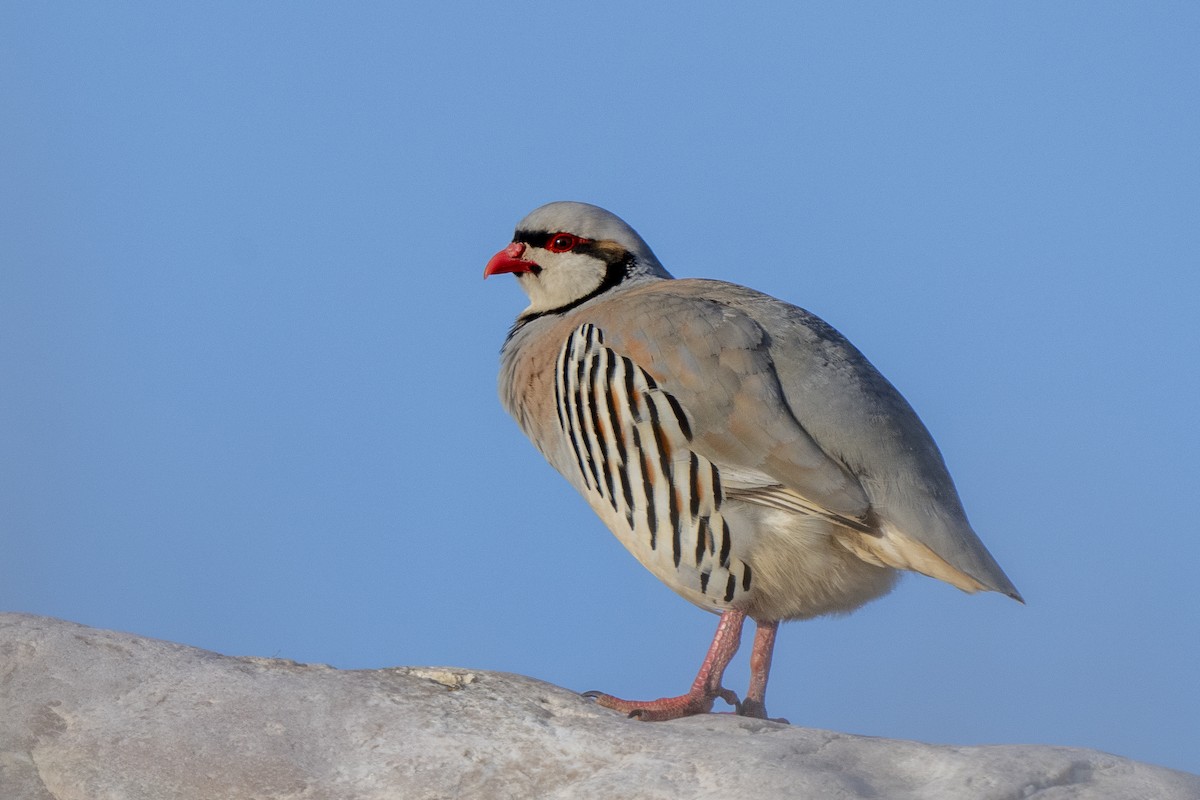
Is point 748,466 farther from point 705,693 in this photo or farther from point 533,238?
point 533,238

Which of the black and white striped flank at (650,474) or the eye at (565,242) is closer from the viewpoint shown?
the black and white striped flank at (650,474)

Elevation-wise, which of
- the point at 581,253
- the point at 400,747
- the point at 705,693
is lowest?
the point at 400,747

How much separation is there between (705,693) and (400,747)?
1.22 meters

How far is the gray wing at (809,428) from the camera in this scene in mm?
4527

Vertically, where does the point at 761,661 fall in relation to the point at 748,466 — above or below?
below

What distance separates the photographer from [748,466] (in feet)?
15.2

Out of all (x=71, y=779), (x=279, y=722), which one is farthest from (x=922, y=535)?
(x=71, y=779)

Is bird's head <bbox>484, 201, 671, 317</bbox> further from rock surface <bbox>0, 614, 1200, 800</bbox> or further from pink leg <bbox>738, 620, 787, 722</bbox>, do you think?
rock surface <bbox>0, 614, 1200, 800</bbox>

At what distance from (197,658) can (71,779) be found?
63 cm

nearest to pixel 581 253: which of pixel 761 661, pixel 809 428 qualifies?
pixel 809 428

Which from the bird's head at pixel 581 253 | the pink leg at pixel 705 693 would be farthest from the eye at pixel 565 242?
the pink leg at pixel 705 693

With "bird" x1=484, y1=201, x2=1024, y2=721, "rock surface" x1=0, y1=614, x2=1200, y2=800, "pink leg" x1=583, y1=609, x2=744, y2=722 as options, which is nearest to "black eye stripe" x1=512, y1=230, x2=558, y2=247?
"bird" x1=484, y1=201, x2=1024, y2=721

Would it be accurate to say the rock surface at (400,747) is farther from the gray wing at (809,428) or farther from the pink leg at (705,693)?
the gray wing at (809,428)

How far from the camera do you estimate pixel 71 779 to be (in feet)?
13.1
